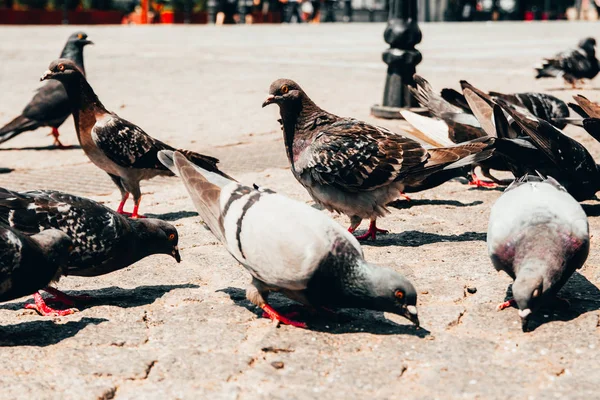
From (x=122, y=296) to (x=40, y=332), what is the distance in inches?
23.4

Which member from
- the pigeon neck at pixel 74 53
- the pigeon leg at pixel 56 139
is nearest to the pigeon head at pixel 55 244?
the pigeon leg at pixel 56 139

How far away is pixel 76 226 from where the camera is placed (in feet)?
13.8

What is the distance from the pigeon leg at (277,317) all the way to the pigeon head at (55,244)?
94 cm

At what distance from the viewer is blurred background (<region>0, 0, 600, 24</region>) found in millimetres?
33406

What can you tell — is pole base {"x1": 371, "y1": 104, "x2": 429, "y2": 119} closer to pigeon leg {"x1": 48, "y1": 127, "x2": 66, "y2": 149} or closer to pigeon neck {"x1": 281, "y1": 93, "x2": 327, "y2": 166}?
pigeon leg {"x1": 48, "y1": 127, "x2": 66, "y2": 149}

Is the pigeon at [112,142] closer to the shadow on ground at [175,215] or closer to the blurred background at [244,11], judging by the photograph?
Result: the shadow on ground at [175,215]

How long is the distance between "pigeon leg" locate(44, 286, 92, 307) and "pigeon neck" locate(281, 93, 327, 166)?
167 centimetres

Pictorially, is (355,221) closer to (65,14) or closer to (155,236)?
(155,236)

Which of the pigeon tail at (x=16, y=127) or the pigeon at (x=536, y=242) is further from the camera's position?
the pigeon tail at (x=16, y=127)

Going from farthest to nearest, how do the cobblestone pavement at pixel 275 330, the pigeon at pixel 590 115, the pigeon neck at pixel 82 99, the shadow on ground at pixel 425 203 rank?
the shadow on ground at pixel 425 203, the pigeon neck at pixel 82 99, the pigeon at pixel 590 115, the cobblestone pavement at pixel 275 330

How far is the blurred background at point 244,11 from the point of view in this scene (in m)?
33.4

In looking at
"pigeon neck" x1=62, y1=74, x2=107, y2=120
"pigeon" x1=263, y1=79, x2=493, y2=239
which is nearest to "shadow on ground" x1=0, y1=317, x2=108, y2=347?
"pigeon" x1=263, y1=79, x2=493, y2=239

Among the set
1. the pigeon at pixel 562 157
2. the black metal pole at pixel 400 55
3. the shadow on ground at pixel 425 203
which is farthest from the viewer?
the black metal pole at pixel 400 55

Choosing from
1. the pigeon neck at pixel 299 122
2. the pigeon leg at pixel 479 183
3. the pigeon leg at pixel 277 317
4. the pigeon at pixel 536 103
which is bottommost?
the pigeon leg at pixel 479 183
